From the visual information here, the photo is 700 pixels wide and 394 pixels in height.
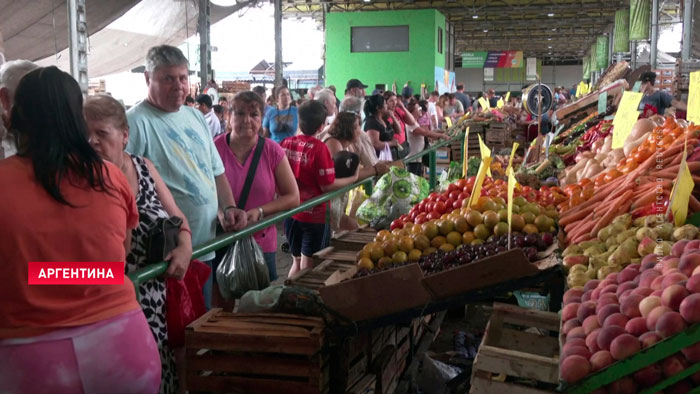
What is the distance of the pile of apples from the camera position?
178cm

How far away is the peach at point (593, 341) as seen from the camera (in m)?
1.92

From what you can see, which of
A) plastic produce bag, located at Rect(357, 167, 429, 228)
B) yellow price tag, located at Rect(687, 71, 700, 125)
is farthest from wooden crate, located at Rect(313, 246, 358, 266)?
yellow price tag, located at Rect(687, 71, 700, 125)

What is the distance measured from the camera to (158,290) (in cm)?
235

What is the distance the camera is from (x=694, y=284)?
1.82m

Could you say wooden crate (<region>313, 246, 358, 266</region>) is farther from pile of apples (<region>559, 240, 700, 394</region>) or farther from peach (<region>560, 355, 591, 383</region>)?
peach (<region>560, 355, 591, 383</region>)

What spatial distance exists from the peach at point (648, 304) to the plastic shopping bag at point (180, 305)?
168 centimetres

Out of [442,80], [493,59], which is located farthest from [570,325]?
[493,59]

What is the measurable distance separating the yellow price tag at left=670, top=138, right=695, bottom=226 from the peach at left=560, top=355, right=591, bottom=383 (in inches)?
39.7

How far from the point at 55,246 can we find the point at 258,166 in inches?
76.7

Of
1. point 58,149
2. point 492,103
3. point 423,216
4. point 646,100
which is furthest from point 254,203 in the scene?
point 492,103

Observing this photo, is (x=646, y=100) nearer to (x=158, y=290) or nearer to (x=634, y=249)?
(x=634, y=249)

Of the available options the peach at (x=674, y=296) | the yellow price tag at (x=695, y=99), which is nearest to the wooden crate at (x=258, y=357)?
the peach at (x=674, y=296)

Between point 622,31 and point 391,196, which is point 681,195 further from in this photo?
point 622,31

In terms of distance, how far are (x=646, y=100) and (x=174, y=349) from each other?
344 inches
